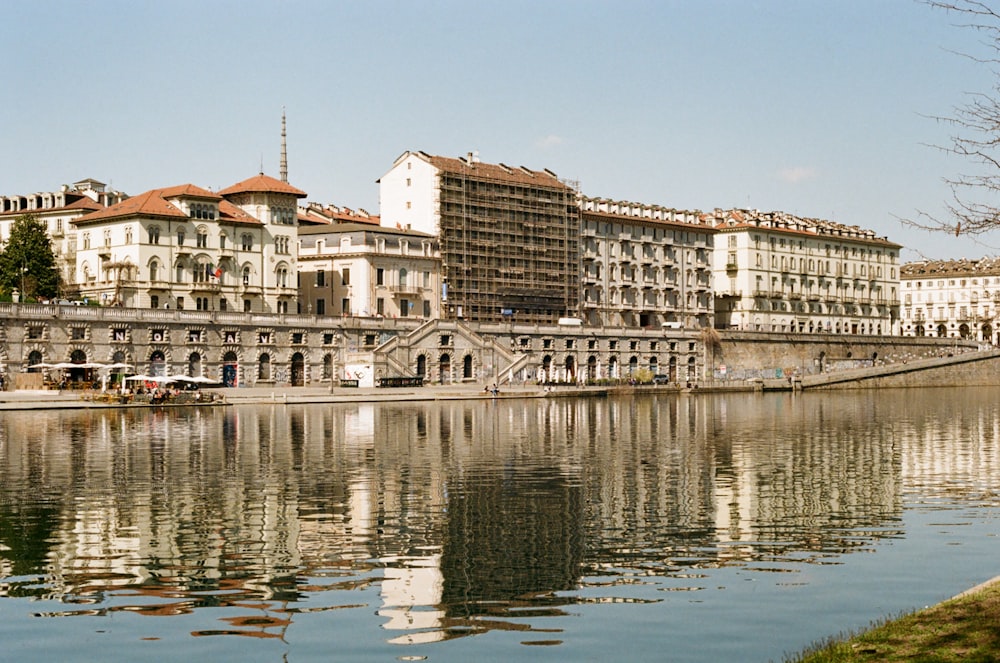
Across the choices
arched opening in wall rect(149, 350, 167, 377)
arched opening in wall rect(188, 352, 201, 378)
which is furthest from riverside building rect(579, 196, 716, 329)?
arched opening in wall rect(149, 350, 167, 377)

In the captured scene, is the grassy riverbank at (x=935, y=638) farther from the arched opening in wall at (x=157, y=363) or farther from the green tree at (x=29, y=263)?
the green tree at (x=29, y=263)

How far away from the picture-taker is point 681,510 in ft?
123

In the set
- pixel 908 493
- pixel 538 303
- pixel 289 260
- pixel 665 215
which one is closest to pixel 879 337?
pixel 665 215

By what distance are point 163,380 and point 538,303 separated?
→ 65.5 m

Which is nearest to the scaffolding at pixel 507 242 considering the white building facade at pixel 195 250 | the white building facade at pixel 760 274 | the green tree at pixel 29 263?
the white building facade at pixel 195 250

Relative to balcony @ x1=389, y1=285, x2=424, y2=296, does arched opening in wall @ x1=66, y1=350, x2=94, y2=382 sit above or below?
below

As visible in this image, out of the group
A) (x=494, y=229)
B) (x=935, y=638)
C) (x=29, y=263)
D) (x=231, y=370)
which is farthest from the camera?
→ (x=494, y=229)

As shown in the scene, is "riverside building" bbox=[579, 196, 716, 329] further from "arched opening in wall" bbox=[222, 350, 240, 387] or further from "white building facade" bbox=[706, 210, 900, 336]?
"arched opening in wall" bbox=[222, 350, 240, 387]

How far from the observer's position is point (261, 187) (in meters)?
142

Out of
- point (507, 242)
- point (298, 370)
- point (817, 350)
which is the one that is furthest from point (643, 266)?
point (298, 370)

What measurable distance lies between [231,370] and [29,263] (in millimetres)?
24758

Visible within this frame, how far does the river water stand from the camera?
2253 centimetres

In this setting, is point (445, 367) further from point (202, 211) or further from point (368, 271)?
point (202, 211)

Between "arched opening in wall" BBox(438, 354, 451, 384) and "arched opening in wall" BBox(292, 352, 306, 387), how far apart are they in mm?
16136
